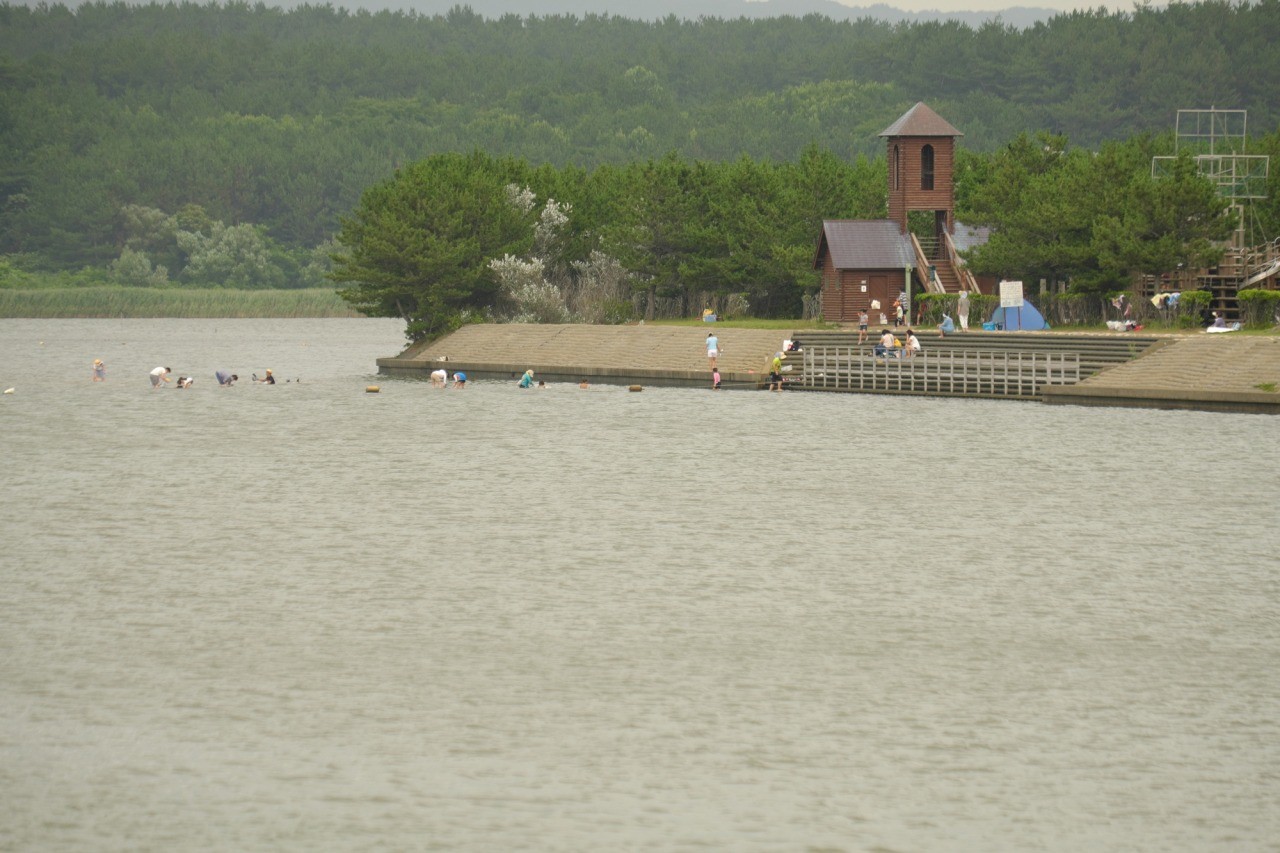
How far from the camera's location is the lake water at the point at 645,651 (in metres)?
17.6

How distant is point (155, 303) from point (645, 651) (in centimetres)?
14082

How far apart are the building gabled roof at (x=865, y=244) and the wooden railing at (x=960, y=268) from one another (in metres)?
2.26

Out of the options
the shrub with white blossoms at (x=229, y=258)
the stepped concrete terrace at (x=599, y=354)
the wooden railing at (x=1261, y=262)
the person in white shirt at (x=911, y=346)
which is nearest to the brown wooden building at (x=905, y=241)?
the stepped concrete terrace at (x=599, y=354)

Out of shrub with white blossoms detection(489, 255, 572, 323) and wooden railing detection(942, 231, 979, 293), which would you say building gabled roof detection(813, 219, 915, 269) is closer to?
wooden railing detection(942, 231, 979, 293)

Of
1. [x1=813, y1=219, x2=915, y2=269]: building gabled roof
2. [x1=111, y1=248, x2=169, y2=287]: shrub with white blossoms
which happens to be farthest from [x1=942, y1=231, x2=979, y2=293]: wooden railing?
[x1=111, y1=248, x2=169, y2=287]: shrub with white blossoms

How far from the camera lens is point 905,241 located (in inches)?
3469

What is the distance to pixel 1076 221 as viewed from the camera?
79.6 meters

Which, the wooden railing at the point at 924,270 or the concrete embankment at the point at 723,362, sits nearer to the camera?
the concrete embankment at the point at 723,362

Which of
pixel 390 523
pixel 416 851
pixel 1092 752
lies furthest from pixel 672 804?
pixel 390 523

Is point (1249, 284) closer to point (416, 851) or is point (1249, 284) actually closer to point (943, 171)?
point (943, 171)

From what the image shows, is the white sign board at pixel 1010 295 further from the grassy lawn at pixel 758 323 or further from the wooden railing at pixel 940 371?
the grassy lawn at pixel 758 323

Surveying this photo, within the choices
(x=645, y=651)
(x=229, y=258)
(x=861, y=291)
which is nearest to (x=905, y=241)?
(x=861, y=291)

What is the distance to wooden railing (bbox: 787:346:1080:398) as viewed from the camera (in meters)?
68.9

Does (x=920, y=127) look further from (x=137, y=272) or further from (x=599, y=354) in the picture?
(x=137, y=272)
